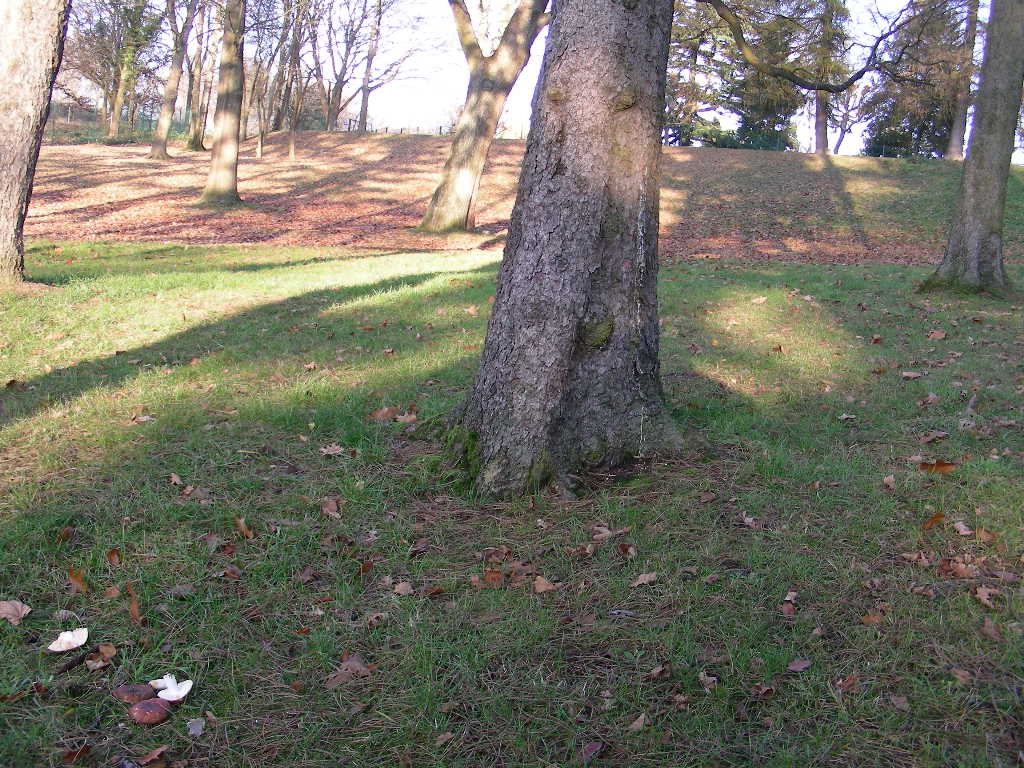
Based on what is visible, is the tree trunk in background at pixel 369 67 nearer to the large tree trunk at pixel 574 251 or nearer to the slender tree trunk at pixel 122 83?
the slender tree trunk at pixel 122 83

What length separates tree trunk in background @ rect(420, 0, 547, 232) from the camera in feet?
51.1

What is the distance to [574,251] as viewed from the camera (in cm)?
391

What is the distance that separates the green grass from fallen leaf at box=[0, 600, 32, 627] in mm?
37

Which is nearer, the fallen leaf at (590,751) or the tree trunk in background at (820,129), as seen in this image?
the fallen leaf at (590,751)

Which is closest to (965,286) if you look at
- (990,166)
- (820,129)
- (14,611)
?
(990,166)

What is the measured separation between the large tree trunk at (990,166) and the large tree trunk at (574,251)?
7.18 meters

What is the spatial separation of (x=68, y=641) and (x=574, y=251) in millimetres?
2820

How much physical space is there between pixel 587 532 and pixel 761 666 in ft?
3.61

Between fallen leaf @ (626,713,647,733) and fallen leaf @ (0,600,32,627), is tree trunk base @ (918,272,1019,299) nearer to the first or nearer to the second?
fallen leaf @ (626,713,647,733)

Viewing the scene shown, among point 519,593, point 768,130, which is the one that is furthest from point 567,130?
point 768,130

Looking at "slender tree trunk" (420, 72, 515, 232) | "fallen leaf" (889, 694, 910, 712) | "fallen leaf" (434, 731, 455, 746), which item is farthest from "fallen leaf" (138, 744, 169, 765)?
"slender tree trunk" (420, 72, 515, 232)

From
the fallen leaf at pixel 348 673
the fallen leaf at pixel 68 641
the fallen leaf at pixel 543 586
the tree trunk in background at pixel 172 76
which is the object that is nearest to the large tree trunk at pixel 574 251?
the fallen leaf at pixel 543 586

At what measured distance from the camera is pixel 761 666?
2707mm

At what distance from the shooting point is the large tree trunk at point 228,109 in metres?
17.4
